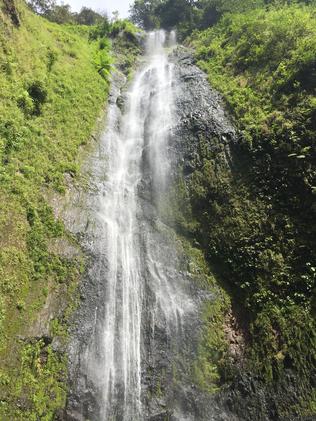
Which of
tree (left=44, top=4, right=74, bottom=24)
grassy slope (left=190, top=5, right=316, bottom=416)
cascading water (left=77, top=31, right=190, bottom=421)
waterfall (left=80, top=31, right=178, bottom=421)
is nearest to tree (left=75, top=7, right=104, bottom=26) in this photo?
tree (left=44, top=4, right=74, bottom=24)

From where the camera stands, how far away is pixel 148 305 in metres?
11.9

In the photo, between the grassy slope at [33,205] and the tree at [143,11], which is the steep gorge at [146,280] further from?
the tree at [143,11]

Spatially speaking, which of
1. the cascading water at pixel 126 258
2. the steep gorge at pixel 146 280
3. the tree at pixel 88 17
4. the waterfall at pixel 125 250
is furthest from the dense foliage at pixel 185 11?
the steep gorge at pixel 146 280

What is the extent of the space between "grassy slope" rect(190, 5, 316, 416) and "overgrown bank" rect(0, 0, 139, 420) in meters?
5.33

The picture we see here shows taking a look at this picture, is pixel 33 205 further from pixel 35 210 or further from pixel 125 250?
pixel 125 250

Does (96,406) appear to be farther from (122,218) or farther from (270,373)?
(122,218)

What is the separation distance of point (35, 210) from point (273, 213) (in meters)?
8.09

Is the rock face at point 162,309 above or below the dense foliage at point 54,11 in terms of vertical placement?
below

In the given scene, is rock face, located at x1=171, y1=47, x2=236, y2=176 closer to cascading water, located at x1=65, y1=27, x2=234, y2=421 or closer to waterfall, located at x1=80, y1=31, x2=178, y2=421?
cascading water, located at x1=65, y1=27, x2=234, y2=421

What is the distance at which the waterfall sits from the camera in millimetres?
10219

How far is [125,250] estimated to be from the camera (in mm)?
13414

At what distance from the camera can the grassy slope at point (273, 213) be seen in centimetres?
1080

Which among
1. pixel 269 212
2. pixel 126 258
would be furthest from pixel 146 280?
pixel 269 212

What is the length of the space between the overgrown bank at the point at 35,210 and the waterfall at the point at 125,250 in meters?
1.07
